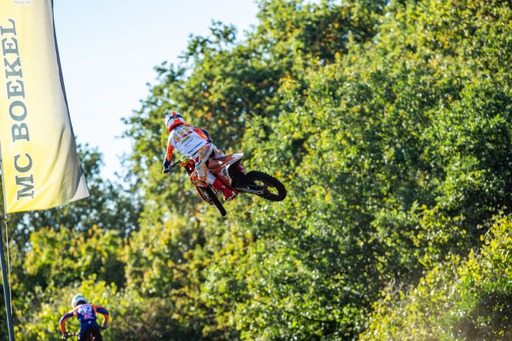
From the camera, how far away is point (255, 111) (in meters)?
37.6

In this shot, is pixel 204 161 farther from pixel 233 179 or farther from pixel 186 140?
pixel 233 179

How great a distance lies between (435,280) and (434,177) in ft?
11.9

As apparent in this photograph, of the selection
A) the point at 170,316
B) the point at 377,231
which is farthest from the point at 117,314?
the point at 377,231

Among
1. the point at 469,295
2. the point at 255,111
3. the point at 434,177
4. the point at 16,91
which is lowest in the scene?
the point at 469,295

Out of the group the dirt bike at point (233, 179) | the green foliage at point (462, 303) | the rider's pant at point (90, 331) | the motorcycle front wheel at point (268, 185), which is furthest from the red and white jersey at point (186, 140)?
the green foliage at point (462, 303)

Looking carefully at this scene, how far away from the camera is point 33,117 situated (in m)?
15.0

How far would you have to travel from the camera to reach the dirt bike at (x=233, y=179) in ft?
52.1

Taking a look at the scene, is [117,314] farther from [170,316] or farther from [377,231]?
[377,231]

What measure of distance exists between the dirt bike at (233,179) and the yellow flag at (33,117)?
1.82m

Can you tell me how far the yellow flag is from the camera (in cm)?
1488

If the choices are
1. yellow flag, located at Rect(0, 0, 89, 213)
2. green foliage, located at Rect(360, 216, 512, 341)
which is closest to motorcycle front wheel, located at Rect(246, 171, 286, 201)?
yellow flag, located at Rect(0, 0, 89, 213)

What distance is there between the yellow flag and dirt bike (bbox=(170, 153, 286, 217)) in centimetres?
182

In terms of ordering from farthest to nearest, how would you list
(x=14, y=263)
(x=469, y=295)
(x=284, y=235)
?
(x=14, y=263), (x=284, y=235), (x=469, y=295)

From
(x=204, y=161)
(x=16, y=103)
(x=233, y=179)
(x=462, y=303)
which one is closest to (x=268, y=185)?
(x=233, y=179)
